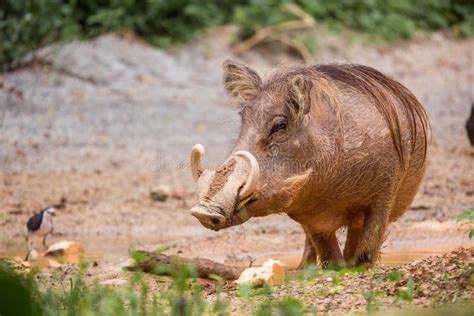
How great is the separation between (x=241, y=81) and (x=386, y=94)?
0.84m

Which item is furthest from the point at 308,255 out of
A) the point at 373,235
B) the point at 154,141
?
the point at 154,141

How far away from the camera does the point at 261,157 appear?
5551 millimetres

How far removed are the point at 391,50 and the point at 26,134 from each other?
6.60 metres

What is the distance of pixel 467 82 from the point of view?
15008mm

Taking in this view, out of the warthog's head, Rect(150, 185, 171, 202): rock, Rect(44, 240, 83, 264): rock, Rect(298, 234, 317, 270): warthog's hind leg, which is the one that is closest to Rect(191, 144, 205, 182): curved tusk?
the warthog's head

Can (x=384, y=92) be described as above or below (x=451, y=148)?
above

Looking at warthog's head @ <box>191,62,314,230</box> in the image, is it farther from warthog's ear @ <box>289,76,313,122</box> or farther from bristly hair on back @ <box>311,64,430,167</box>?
bristly hair on back @ <box>311,64,430,167</box>

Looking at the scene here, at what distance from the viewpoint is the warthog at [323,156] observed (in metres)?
5.36

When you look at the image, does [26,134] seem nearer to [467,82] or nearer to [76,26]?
[76,26]

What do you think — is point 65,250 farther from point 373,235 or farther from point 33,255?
point 373,235

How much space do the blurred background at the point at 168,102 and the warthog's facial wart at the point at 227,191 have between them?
868 mm

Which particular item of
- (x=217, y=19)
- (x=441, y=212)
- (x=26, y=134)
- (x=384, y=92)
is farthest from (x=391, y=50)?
(x=384, y=92)

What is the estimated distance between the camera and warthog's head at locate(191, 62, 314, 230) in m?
5.21

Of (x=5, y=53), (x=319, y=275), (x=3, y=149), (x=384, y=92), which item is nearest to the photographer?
(x=319, y=275)
